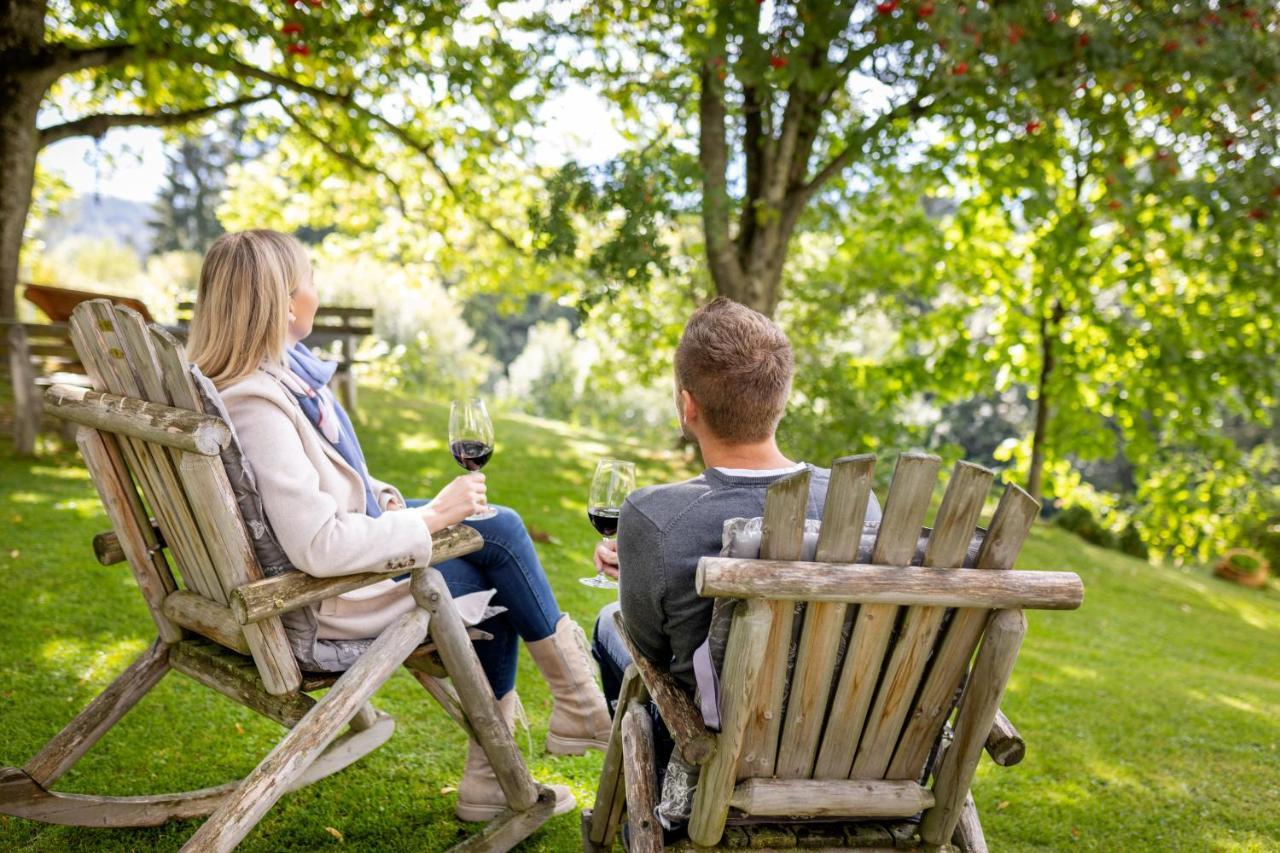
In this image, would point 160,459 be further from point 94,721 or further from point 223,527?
point 94,721

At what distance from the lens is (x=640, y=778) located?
2.08m

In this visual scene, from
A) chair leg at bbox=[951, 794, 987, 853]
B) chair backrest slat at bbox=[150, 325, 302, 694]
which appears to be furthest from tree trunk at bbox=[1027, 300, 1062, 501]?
chair backrest slat at bbox=[150, 325, 302, 694]

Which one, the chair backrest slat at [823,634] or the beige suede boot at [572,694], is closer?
the chair backrest slat at [823,634]

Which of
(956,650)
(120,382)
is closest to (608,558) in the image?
(956,650)

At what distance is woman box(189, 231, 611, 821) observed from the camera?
2096 millimetres

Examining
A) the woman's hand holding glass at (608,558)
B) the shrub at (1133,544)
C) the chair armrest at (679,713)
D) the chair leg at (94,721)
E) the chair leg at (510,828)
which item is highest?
the woman's hand holding glass at (608,558)

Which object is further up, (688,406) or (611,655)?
(688,406)

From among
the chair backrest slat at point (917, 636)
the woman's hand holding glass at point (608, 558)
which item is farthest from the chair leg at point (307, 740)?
the chair backrest slat at point (917, 636)

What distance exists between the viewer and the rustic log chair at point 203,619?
1984 millimetres

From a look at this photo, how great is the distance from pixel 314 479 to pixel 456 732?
6.23 ft

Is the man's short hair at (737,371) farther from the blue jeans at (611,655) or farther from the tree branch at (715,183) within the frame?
the tree branch at (715,183)

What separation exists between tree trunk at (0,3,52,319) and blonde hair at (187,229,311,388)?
321 inches

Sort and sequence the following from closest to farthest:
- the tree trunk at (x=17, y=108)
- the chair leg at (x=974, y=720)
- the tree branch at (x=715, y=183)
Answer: the chair leg at (x=974, y=720), the tree branch at (x=715, y=183), the tree trunk at (x=17, y=108)

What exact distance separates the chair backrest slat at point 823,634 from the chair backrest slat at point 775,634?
34 millimetres
